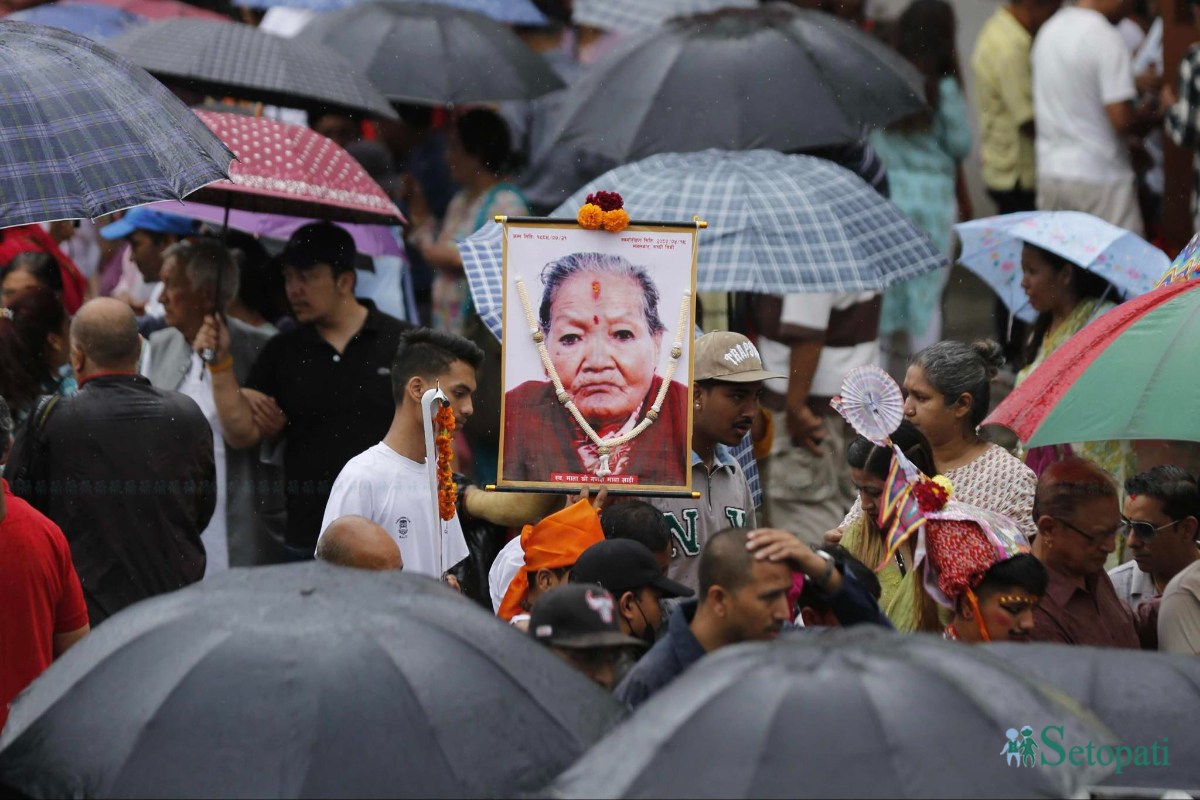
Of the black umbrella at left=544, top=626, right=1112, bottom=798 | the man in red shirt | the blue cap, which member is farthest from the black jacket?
the black umbrella at left=544, top=626, right=1112, bottom=798

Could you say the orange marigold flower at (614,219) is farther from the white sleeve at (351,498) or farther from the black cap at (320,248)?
the black cap at (320,248)

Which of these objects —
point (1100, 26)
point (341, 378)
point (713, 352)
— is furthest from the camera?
point (1100, 26)

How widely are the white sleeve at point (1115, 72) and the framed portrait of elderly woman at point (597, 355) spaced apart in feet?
16.4

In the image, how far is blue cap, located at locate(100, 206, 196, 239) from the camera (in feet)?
31.8

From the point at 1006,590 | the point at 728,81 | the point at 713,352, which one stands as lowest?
the point at 1006,590

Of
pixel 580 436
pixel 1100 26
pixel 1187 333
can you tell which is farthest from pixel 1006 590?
pixel 1100 26

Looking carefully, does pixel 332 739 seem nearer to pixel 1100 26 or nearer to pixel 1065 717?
pixel 1065 717

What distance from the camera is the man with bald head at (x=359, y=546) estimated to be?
20.5ft

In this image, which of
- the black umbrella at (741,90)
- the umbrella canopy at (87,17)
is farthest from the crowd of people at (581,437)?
the umbrella canopy at (87,17)

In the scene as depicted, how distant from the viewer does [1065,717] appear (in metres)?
4.43

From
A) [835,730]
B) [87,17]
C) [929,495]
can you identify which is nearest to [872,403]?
[929,495]

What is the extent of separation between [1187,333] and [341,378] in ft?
12.5

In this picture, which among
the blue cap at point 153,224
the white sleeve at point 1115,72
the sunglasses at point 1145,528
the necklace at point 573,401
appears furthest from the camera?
the white sleeve at point 1115,72

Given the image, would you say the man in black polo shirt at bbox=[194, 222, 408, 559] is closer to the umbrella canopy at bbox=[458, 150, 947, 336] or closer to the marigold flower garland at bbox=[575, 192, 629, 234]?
the umbrella canopy at bbox=[458, 150, 947, 336]
